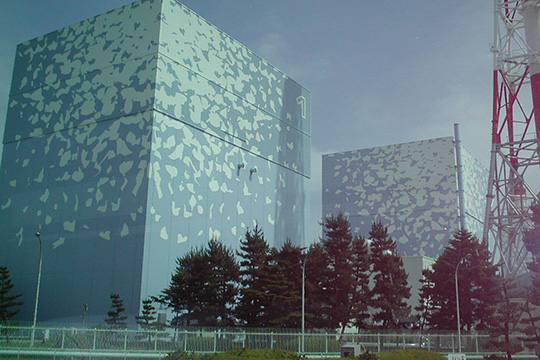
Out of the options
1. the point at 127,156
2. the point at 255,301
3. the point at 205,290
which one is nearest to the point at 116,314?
the point at 205,290

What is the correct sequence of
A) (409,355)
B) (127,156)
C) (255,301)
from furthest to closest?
(127,156) < (255,301) < (409,355)

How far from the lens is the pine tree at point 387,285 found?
40322 mm

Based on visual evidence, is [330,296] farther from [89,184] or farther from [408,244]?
[408,244]

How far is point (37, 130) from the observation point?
53531mm

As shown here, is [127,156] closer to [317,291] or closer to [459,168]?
[317,291]

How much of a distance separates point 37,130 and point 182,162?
1540cm

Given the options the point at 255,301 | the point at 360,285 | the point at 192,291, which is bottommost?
the point at 255,301

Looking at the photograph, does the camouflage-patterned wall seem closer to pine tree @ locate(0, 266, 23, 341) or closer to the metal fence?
the metal fence

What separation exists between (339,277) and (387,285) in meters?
4.22

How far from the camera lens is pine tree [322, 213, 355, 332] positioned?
38.2m

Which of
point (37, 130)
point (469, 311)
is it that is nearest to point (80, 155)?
point (37, 130)

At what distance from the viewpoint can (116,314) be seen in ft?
137

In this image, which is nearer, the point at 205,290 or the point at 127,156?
the point at 205,290

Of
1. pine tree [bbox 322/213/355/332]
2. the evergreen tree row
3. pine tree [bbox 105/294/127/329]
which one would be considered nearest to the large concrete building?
pine tree [bbox 105/294/127/329]
